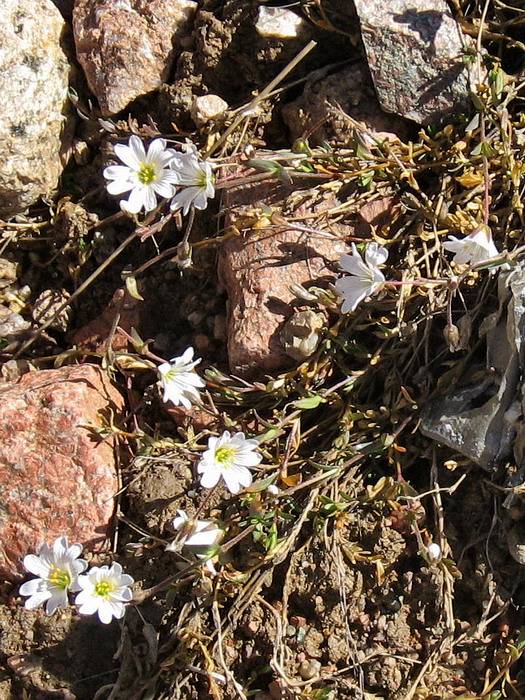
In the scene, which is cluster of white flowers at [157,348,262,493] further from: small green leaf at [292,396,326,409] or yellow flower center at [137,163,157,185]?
yellow flower center at [137,163,157,185]

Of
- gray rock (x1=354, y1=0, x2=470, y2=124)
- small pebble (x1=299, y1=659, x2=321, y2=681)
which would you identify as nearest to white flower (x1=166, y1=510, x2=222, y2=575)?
small pebble (x1=299, y1=659, x2=321, y2=681)

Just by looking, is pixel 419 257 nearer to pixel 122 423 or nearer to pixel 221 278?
pixel 221 278

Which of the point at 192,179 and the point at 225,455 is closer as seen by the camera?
the point at 225,455

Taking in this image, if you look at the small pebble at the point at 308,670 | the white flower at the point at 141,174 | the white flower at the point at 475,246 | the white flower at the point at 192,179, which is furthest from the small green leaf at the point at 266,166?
the small pebble at the point at 308,670

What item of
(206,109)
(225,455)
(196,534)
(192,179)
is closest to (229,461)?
(225,455)

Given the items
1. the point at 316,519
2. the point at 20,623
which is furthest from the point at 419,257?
the point at 20,623

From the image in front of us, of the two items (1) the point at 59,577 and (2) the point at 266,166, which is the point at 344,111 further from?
(1) the point at 59,577

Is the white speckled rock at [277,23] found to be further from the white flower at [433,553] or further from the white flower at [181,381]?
the white flower at [433,553]
